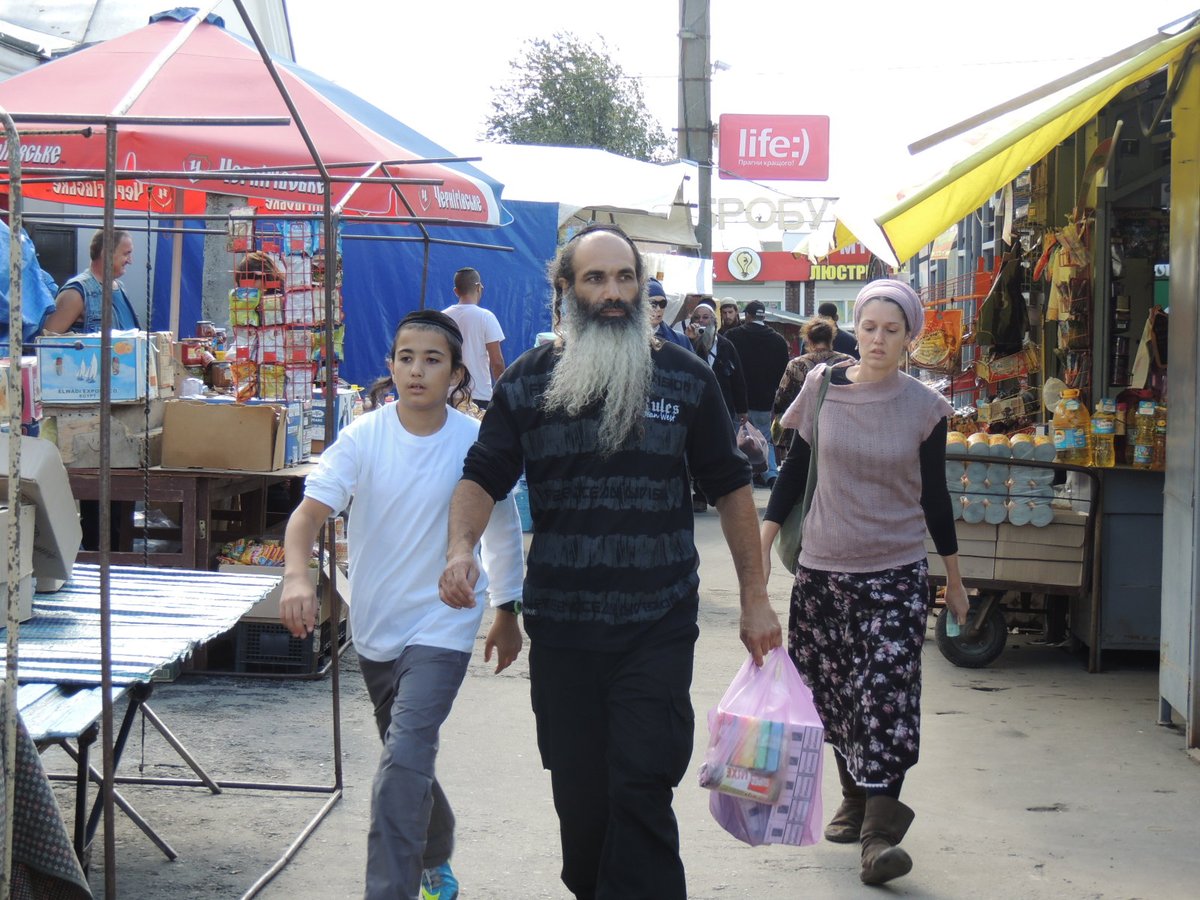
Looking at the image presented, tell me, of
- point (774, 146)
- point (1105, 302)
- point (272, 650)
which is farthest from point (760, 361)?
point (272, 650)

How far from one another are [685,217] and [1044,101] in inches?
515

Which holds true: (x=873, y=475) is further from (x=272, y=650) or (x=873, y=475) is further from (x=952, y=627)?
(x=272, y=650)

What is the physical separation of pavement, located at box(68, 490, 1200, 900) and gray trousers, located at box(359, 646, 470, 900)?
0.85 metres

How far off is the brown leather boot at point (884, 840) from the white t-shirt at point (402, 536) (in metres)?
1.50

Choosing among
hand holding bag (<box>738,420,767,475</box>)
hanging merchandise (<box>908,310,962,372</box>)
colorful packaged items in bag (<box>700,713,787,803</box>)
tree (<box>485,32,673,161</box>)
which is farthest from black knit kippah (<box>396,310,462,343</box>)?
tree (<box>485,32,673,161</box>)

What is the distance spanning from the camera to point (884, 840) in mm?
4508

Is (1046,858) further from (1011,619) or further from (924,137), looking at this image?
(1011,619)

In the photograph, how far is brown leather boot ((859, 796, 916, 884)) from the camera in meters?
4.42

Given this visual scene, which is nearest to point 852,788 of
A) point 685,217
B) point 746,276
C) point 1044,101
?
point 1044,101

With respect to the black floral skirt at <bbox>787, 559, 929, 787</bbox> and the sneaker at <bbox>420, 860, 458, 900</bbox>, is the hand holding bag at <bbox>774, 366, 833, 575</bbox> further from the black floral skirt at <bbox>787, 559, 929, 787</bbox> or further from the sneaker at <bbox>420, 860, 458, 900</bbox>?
the sneaker at <bbox>420, 860, 458, 900</bbox>

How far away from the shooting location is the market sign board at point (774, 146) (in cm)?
2055

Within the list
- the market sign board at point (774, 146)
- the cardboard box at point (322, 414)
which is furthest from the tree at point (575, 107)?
the cardboard box at point (322, 414)

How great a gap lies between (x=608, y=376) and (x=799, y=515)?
1673 millimetres

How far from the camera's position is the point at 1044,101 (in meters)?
6.11
